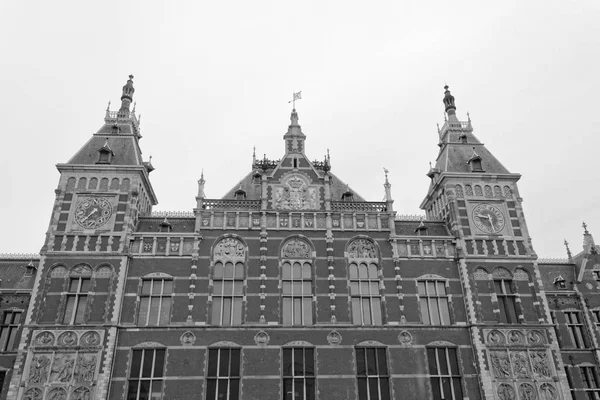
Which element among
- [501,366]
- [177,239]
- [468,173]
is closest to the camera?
[501,366]

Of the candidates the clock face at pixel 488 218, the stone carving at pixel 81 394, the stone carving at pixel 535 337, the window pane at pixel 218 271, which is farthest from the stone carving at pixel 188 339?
the stone carving at pixel 535 337

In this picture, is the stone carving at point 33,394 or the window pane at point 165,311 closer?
the stone carving at point 33,394

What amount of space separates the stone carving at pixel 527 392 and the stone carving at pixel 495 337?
2.75m

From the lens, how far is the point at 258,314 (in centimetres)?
3175

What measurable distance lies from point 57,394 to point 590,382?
35.0 meters

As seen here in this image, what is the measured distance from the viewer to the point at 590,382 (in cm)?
3556

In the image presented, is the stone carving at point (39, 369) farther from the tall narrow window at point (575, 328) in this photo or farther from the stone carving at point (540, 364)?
the tall narrow window at point (575, 328)

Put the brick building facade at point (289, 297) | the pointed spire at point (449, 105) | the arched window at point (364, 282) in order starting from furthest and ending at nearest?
1. the pointed spire at point (449, 105)
2. the arched window at point (364, 282)
3. the brick building facade at point (289, 297)

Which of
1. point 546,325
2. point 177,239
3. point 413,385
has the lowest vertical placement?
point 413,385

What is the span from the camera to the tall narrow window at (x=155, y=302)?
31328 mm

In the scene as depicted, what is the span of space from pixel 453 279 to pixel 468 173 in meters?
8.31

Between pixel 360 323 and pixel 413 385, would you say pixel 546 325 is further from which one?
pixel 360 323

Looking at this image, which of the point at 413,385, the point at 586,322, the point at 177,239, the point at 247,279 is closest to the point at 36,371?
the point at 177,239

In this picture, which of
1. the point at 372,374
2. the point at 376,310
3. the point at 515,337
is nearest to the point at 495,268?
the point at 515,337
